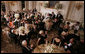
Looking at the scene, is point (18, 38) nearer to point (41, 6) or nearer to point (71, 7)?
point (71, 7)

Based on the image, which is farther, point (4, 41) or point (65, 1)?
point (65, 1)

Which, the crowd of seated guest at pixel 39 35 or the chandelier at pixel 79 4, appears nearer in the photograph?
the crowd of seated guest at pixel 39 35

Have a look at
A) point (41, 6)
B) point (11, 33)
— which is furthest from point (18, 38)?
point (41, 6)

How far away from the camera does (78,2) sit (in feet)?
24.5

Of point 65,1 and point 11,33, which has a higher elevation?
point 65,1

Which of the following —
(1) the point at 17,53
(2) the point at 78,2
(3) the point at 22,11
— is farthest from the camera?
(2) the point at 78,2

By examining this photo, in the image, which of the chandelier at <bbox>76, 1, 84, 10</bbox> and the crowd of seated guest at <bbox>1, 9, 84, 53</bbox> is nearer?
the crowd of seated guest at <bbox>1, 9, 84, 53</bbox>

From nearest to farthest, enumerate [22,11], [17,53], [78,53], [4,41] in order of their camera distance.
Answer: [78,53] → [17,53] → [4,41] → [22,11]

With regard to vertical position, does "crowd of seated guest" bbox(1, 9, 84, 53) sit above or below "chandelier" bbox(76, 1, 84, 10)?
below

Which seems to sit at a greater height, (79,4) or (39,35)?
(79,4)

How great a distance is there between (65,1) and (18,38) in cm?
656

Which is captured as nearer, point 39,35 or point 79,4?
point 39,35

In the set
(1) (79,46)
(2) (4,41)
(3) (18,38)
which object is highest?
(1) (79,46)

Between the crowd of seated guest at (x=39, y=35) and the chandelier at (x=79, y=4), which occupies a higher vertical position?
the chandelier at (x=79, y=4)
